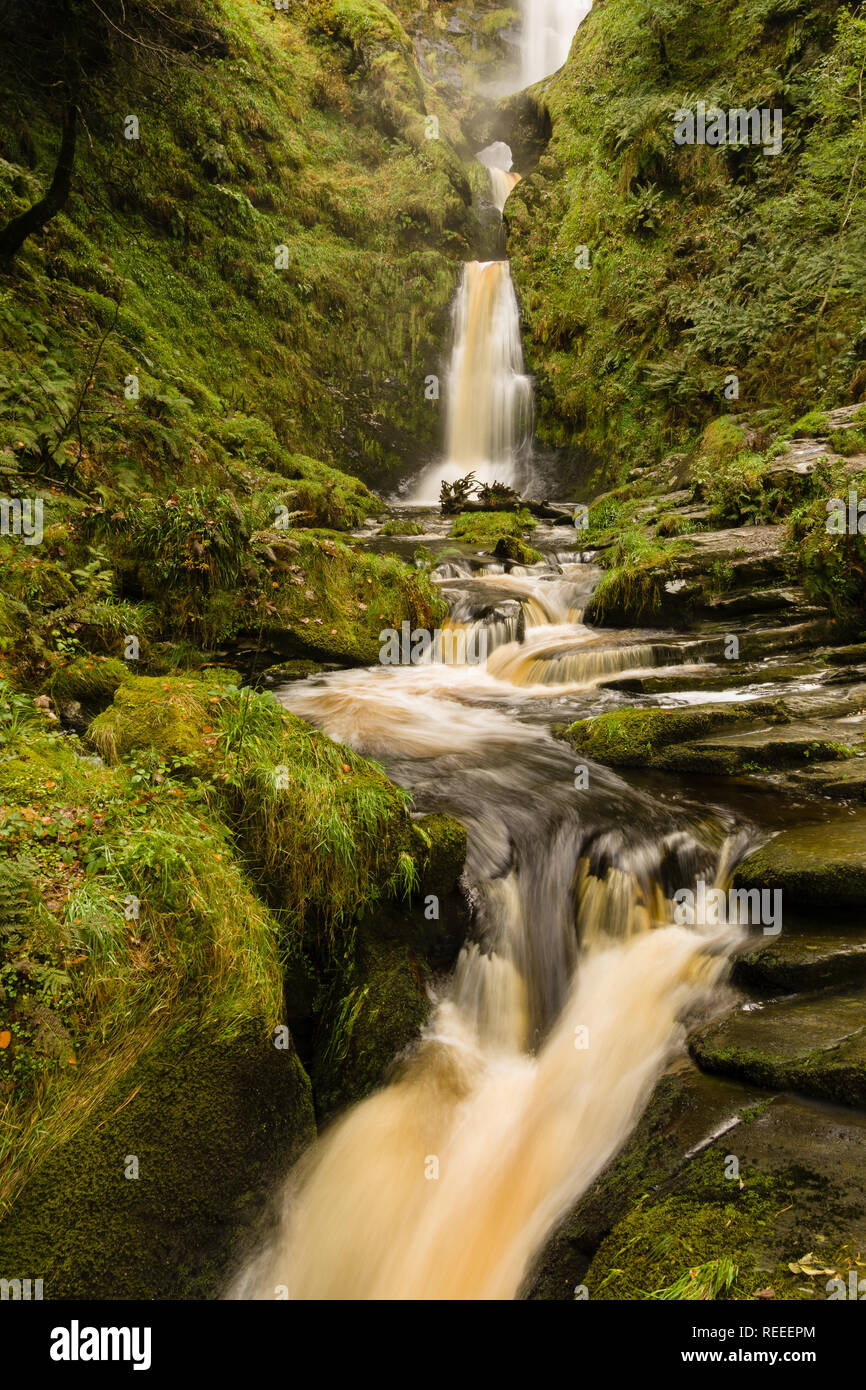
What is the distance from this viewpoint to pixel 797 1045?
2.70 m

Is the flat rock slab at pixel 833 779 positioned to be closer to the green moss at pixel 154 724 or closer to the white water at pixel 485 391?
the green moss at pixel 154 724

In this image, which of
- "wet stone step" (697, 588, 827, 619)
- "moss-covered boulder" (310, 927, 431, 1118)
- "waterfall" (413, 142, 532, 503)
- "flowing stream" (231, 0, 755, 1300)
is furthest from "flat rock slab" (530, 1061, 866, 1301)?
"waterfall" (413, 142, 532, 503)

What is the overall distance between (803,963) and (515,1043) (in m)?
1.57

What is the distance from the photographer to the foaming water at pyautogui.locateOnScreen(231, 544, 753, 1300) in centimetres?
287

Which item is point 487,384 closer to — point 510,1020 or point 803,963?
point 510,1020

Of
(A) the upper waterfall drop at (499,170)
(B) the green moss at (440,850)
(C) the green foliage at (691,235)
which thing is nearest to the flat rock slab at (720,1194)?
(B) the green moss at (440,850)

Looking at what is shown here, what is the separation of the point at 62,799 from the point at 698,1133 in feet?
Result: 9.84

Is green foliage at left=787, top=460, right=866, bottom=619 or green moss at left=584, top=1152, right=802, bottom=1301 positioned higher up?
green foliage at left=787, top=460, right=866, bottom=619

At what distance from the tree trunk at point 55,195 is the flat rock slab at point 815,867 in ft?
31.0

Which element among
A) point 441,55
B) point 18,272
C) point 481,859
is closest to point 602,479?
point 18,272

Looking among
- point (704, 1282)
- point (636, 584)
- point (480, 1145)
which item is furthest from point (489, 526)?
point (704, 1282)

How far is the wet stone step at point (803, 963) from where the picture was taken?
309cm

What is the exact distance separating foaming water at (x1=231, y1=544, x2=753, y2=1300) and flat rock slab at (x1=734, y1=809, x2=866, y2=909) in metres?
0.34

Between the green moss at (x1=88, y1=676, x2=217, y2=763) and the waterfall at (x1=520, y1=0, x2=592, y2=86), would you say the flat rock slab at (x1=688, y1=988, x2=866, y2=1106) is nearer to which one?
the green moss at (x1=88, y1=676, x2=217, y2=763)
